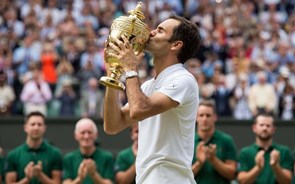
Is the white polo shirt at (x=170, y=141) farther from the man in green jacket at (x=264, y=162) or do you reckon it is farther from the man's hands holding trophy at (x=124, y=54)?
the man in green jacket at (x=264, y=162)

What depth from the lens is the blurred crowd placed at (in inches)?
661

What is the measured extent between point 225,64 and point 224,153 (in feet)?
26.7

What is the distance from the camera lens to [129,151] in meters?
11.1

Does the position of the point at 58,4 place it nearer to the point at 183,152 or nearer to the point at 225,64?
the point at 225,64

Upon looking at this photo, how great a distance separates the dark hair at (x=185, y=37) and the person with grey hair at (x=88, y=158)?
428 centimetres

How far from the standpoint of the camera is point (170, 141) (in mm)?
6203

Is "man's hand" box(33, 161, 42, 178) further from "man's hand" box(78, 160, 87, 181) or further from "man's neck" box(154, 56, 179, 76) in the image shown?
"man's neck" box(154, 56, 179, 76)

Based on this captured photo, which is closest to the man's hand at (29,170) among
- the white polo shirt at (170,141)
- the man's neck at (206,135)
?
the man's neck at (206,135)

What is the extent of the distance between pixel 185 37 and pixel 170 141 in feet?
2.31

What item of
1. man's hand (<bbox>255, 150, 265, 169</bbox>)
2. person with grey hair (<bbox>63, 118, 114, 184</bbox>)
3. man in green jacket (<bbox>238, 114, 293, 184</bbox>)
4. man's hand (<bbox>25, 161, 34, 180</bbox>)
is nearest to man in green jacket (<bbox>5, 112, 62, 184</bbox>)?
person with grey hair (<bbox>63, 118, 114, 184</bbox>)

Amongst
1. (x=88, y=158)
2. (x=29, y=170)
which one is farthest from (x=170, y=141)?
(x=88, y=158)

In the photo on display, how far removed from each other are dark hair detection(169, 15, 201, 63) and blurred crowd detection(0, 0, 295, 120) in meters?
9.52

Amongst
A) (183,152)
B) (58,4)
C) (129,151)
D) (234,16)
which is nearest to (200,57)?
(234,16)

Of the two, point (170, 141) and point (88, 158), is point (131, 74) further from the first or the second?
point (88, 158)
